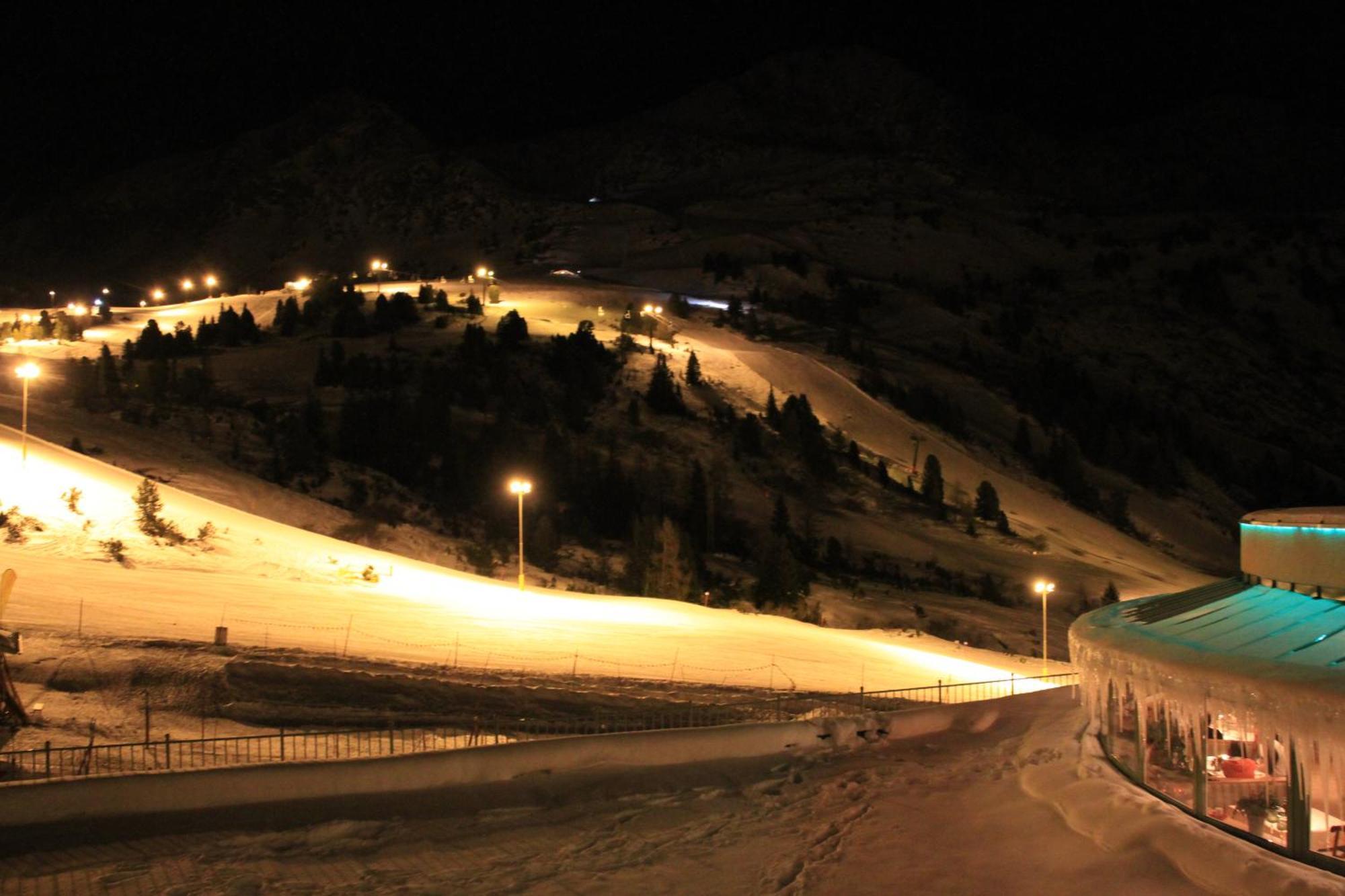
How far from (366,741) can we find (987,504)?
143 ft

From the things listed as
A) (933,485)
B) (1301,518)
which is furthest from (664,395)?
(1301,518)

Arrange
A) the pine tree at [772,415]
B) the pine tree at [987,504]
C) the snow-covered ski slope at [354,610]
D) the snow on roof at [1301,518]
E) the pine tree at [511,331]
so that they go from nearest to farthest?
the snow on roof at [1301,518], the snow-covered ski slope at [354,610], the pine tree at [987,504], the pine tree at [772,415], the pine tree at [511,331]

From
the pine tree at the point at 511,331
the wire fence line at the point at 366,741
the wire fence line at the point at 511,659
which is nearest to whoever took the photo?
the wire fence line at the point at 366,741

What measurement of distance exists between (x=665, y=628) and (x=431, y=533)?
12728 millimetres

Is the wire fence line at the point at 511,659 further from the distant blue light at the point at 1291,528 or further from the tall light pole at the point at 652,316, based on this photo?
the tall light pole at the point at 652,316

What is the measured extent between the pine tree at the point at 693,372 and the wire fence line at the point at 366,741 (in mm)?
A: 43944

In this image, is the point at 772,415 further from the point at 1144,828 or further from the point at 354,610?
the point at 1144,828

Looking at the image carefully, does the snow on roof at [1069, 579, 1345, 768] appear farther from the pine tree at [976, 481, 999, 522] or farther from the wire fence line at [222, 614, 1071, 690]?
the pine tree at [976, 481, 999, 522]

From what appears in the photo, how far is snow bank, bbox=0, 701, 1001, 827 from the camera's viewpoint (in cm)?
1119

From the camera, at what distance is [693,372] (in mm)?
64312

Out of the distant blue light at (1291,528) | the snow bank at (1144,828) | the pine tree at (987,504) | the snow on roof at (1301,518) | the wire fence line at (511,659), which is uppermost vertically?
the pine tree at (987,504)

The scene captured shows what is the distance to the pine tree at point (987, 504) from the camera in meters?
54.2

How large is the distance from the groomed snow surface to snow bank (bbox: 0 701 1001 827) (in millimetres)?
211

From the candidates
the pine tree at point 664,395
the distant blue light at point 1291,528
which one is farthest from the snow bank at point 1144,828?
the pine tree at point 664,395
